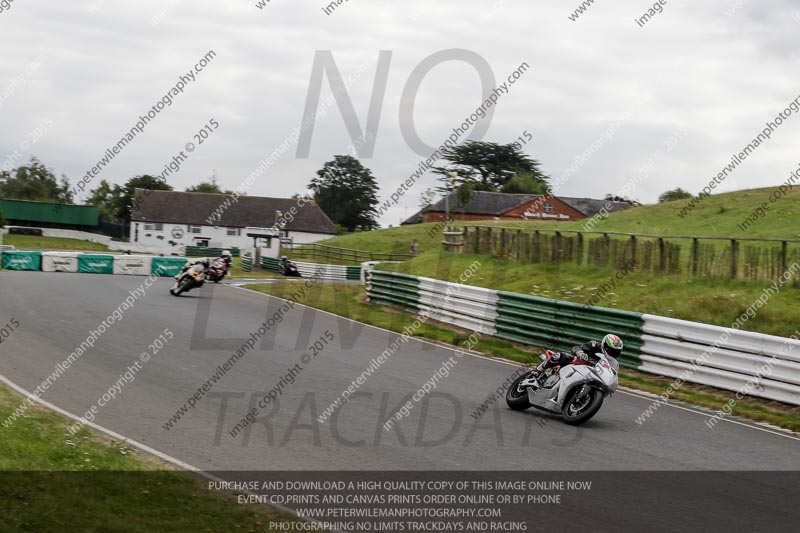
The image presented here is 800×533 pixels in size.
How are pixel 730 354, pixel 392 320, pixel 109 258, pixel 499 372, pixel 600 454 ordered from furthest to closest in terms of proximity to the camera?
pixel 109 258 → pixel 392 320 → pixel 499 372 → pixel 730 354 → pixel 600 454

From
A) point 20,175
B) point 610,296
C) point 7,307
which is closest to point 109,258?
point 7,307

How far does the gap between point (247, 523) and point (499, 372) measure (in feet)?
29.4

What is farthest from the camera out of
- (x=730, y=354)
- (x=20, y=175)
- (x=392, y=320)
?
(x=20, y=175)

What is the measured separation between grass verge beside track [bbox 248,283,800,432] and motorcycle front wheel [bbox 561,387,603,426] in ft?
10.4

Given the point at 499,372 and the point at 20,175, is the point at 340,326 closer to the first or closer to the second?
the point at 499,372

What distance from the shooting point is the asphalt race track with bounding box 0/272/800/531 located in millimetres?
8242

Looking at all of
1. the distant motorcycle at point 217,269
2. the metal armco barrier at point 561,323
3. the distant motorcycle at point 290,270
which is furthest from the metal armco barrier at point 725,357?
the distant motorcycle at point 290,270

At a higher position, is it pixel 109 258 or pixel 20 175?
pixel 20 175

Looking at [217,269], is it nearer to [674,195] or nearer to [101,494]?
[101,494]

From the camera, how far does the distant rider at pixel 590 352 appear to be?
33.5ft

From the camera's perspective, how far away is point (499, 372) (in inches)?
572

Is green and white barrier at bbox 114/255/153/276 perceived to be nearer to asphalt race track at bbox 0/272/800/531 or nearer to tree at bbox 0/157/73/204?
asphalt race track at bbox 0/272/800/531

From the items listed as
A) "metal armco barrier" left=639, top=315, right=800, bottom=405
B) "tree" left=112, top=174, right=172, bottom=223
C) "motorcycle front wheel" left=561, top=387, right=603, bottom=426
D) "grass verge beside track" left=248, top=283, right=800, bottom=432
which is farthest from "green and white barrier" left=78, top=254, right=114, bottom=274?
"tree" left=112, top=174, right=172, bottom=223

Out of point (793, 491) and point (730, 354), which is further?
point (730, 354)
